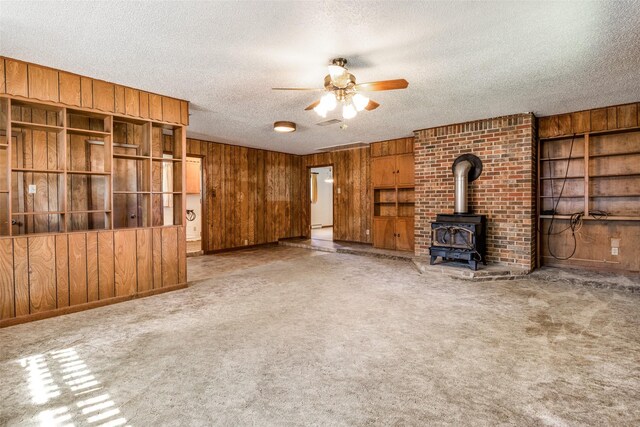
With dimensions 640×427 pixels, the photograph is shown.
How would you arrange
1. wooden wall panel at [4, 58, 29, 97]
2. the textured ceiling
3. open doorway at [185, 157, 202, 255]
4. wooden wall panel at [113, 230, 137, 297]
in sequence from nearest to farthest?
the textured ceiling < wooden wall panel at [4, 58, 29, 97] < wooden wall panel at [113, 230, 137, 297] < open doorway at [185, 157, 202, 255]

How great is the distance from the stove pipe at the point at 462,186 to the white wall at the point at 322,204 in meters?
7.21

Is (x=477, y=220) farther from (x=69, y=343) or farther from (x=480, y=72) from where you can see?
(x=69, y=343)

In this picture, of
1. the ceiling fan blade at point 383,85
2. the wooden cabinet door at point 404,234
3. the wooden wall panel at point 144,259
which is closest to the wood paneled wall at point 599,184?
the wooden cabinet door at point 404,234

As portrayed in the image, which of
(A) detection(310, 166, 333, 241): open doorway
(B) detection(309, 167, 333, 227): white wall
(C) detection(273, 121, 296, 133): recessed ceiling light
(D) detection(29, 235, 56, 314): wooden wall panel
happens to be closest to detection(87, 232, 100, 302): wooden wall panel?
(D) detection(29, 235, 56, 314): wooden wall panel

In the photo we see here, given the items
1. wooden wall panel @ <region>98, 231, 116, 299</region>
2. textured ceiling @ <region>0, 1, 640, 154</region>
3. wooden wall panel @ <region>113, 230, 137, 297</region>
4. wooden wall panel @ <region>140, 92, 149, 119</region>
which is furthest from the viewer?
wooden wall panel @ <region>140, 92, 149, 119</region>

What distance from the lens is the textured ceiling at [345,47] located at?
2158 millimetres

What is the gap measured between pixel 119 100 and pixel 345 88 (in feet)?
8.37

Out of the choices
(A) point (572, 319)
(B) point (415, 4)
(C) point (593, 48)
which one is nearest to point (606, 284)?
Answer: (A) point (572, 319)

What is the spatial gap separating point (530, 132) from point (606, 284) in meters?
2.26

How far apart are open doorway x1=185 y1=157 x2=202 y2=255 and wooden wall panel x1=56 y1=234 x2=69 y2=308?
4345 millimetres

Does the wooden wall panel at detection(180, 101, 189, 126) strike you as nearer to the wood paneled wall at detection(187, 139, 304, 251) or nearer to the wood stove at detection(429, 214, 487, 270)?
the wood paneled wall at detection(187, 139, 304, 251)

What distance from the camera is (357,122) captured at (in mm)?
5184

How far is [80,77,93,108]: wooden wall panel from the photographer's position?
3.29 meters

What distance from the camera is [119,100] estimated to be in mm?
3543
